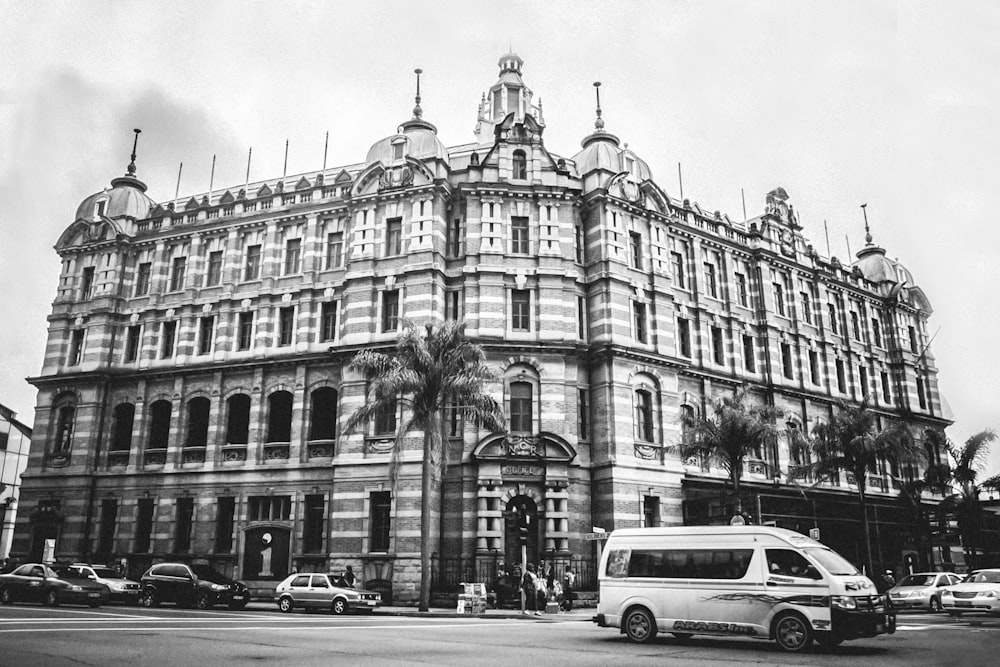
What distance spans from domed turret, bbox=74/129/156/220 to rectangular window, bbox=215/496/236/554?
1766 centimetres

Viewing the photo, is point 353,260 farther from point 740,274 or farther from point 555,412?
point 740,274

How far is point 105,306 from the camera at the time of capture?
39.6 meters

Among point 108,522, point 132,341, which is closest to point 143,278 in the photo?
point 132,341

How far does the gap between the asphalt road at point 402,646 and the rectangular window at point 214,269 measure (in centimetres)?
2206

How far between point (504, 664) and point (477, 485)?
62.6 feet

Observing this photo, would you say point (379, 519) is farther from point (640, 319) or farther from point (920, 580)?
point (920, 580)

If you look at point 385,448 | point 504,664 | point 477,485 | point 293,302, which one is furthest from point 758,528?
point 293,302

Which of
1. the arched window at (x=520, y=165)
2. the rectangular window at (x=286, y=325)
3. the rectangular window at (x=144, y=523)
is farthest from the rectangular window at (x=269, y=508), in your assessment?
the arched window at (x=520, y=165)

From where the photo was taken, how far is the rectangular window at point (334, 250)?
Result: 36.6 meters

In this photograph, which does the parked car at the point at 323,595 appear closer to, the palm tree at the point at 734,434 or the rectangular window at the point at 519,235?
the palm tree at the point at 734,434

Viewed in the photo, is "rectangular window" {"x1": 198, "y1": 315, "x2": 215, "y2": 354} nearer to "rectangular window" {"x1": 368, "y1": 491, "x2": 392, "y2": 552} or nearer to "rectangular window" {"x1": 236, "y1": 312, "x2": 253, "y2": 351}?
"rectangular window" {"x1": 236, "y1": 312, "x2": 253, "y2": 351}

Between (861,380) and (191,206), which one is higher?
(191,206)

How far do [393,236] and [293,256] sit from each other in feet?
20.1

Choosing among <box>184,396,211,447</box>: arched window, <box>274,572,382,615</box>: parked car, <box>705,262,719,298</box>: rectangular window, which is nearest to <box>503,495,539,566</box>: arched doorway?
<box>274,572,382,615</box>: parked car
